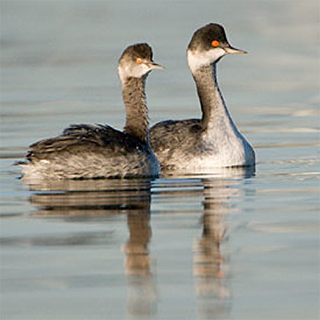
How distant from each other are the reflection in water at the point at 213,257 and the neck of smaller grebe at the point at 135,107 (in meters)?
1.64

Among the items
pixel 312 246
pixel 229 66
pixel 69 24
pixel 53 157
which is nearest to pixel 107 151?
pixel 53 157

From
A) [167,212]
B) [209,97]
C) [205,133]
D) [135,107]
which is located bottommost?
[167,212]

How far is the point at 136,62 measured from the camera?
15586 millimetres

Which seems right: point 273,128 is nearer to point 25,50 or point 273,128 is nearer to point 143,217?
point 143,217

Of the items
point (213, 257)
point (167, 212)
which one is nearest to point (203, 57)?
point (167, 212)

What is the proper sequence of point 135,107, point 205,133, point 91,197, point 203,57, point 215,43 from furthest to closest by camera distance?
point 203,57 → point 215,43 → point 205,133 → point 135,107 → point 91,197

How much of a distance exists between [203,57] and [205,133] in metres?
1.15

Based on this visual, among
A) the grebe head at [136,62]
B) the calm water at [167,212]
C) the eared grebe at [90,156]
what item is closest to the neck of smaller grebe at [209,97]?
the calm water at [167,212]

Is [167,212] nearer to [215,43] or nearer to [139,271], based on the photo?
[139,271]

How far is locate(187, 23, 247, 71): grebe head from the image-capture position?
1722 cm

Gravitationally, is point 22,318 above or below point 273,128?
below

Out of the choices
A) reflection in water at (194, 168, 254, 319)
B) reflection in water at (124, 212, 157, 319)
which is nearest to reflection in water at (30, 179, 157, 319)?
reflection in water at (124, 212, 157, 319)

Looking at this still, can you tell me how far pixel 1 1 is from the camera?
39.1m

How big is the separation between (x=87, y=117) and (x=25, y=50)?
946 centimetres
